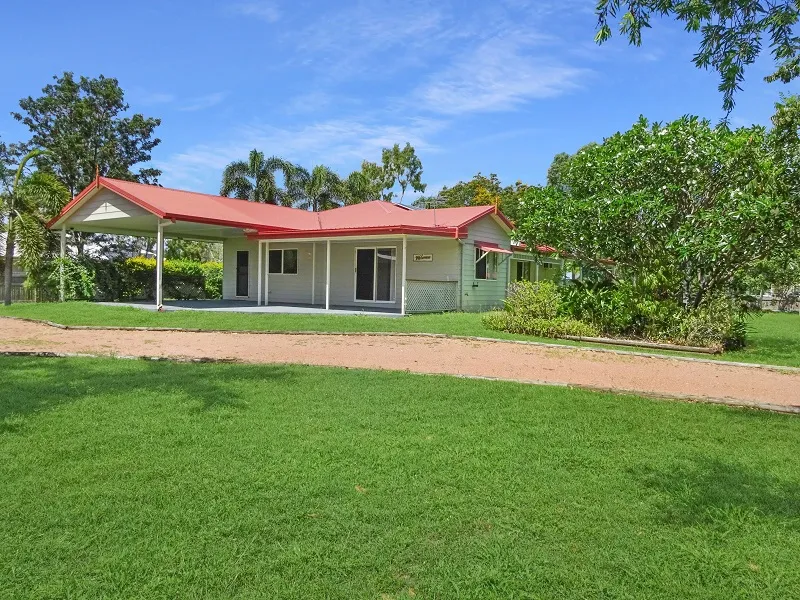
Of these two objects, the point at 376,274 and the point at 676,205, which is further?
the point at 376,274

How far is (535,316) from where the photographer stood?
13.6 meters

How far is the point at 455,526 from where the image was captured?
3.32 metres

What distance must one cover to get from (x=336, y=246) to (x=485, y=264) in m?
5.21

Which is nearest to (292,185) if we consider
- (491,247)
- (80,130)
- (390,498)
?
(80,130)

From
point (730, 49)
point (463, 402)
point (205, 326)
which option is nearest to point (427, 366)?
point (463, 402)

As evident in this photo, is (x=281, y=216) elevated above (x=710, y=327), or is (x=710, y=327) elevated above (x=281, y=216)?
(x=281, y=216)

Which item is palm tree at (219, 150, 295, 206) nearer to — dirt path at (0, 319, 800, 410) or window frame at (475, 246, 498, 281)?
window frame at (475, 246, 498, 281)

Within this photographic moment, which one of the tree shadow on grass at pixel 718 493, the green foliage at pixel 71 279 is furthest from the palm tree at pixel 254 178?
A: the tree shadow on grass at pixel 718 493

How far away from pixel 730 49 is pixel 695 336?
7302 mm

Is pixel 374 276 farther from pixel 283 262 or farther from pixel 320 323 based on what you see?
pixel 320 323

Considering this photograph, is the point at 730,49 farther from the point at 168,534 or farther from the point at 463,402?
the point at 168,534

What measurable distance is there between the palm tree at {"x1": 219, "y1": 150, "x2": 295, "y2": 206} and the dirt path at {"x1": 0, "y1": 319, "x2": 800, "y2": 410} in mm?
24916

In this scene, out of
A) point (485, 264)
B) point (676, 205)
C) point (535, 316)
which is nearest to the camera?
point (676, 205)

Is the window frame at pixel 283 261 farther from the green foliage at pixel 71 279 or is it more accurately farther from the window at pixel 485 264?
the window at pixel 485 264
